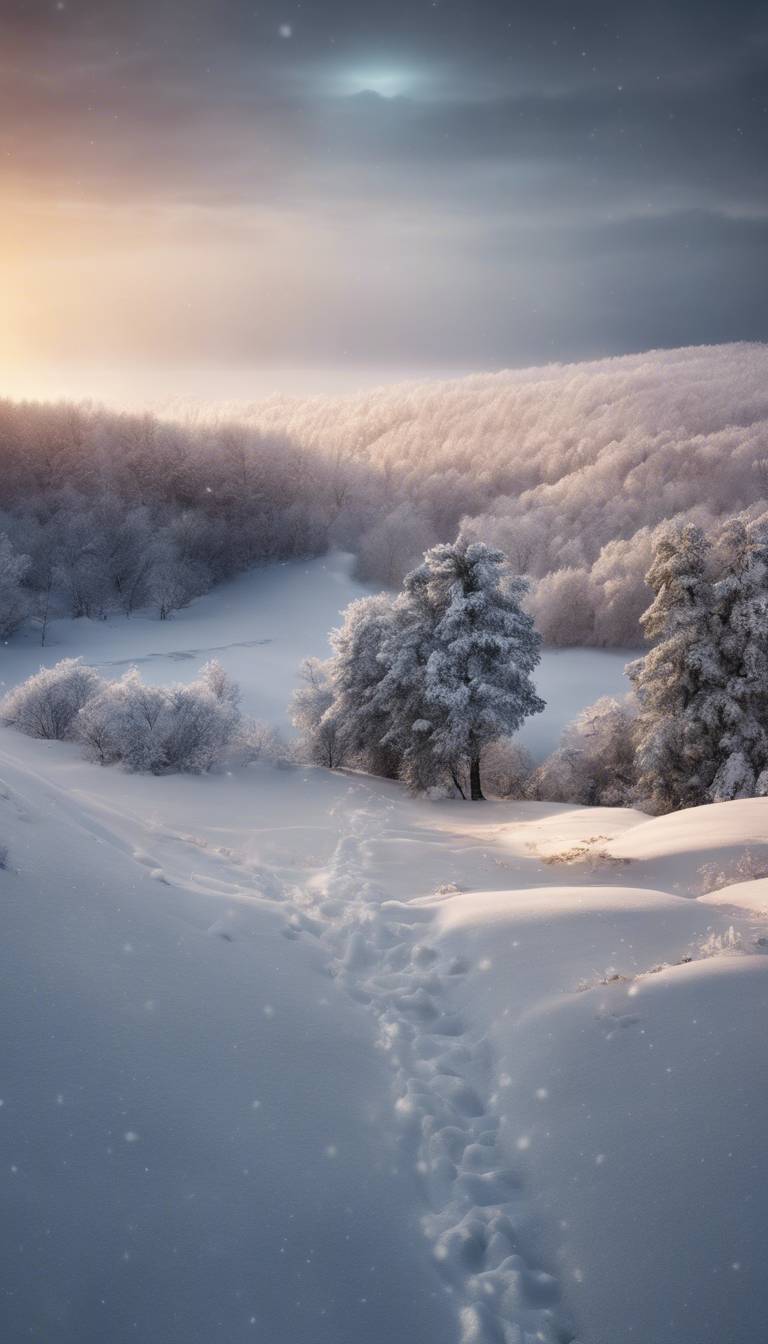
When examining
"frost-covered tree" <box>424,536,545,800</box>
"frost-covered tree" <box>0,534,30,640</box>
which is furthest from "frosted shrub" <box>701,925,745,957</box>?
"frost-covered tree" <box>0,534,30,640</box>

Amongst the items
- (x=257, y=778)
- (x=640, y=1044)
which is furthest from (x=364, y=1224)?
(x=257, y=778)

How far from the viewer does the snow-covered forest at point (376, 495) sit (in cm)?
5191

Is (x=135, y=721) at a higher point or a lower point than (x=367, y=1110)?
higher

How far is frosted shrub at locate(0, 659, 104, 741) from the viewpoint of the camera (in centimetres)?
2219

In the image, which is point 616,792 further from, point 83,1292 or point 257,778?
point 83,1292

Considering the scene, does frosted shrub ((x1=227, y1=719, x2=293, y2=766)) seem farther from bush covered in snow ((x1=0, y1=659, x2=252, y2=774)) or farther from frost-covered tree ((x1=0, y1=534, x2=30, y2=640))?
frost-covered tree ((x1=0, y1=534, x2=30, y2=640))

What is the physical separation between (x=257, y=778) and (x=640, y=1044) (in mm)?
16802

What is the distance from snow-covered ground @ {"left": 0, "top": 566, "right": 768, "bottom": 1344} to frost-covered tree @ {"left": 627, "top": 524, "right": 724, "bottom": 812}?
39.1 ft

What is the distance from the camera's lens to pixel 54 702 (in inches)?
872

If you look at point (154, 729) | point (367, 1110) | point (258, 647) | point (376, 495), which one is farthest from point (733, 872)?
point (376, 495)

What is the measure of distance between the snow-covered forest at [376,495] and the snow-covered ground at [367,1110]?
136 ft

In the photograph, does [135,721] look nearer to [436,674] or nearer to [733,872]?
[436,674]

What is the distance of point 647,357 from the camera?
116312 mm

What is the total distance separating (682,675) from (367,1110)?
16.9m
